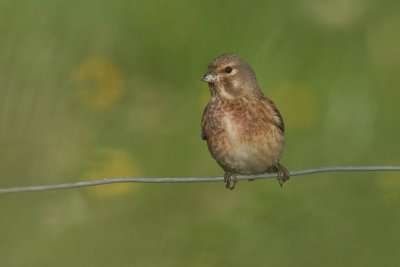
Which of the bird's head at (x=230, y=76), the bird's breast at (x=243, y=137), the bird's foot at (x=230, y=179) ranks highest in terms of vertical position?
the bird's head at (x=230, y=76)

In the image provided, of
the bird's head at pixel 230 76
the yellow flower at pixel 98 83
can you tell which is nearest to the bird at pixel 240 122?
the bird's head at pixel 230 76

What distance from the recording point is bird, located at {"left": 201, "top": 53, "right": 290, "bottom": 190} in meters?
5.43

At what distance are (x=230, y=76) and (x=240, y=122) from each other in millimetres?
307

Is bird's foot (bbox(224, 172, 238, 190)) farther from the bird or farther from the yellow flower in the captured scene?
the yellow flower

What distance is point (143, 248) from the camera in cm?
655

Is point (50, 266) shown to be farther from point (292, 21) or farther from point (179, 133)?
point (292, 21)

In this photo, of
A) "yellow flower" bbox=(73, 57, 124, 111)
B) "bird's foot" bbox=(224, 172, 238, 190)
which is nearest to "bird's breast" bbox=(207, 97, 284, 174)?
"bird's foot" bbox=(224, 172, 238, 190)

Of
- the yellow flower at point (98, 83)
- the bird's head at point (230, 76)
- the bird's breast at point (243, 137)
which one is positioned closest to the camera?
the bird's breast at point (243, 137)

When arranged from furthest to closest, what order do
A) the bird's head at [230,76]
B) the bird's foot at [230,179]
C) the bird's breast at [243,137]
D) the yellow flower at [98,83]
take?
the yellow flower at [98,83] → the bird's foot at [230,179] → the bird's head at [230,76] → the bird's breast at [243,137]

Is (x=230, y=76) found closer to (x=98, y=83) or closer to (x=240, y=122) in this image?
(x=240, y=122)

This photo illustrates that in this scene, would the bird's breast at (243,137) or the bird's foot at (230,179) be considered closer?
the bird's breast at (243,137)

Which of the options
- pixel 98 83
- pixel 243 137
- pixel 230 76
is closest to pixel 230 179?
pixel 243 137

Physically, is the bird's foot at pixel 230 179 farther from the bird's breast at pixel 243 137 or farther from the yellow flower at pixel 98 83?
the yellow flower at pixel 98 83

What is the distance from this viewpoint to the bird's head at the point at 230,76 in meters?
5.53
